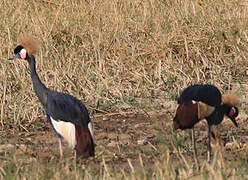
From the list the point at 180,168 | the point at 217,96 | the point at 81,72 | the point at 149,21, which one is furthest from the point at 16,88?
the point at 180,168

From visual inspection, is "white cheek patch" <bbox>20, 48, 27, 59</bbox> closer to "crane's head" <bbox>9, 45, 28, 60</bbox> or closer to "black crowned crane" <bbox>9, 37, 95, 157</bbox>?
"crane's head" <bbox>9, 45, 28, 60</bbox>

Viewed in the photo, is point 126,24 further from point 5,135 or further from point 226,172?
point 226,172

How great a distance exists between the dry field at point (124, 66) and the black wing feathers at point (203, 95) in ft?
1.22

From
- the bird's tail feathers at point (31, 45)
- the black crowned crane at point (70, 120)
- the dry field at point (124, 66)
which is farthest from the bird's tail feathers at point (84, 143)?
the bird's tail feathers at point (31, 45)

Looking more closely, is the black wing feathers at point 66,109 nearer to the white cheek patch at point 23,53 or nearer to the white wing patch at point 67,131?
the white wing patch at point 67,131

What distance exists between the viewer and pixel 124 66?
793cm

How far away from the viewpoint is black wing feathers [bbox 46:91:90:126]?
5711mm

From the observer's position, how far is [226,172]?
186 inches

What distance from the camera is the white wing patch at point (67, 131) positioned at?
563 centimetres

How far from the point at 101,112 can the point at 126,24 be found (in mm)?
1543

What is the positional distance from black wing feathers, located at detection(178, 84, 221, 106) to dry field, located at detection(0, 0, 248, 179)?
37 centimetres

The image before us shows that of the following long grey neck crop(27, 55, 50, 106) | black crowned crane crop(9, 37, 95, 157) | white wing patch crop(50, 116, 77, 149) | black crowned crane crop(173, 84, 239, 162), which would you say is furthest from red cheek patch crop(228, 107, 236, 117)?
long grey neck crop(27, 55, 50, 106)

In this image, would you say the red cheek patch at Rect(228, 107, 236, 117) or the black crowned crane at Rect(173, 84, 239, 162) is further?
the red cheek patch at Rect(228, 107, 236, 117)

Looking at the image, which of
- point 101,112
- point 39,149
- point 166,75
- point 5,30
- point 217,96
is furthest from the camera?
point 5,30
